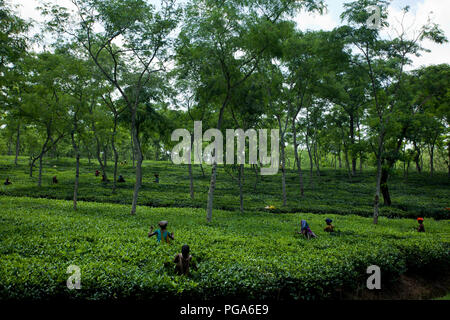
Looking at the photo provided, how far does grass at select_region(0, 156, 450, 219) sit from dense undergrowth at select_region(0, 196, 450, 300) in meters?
7.83

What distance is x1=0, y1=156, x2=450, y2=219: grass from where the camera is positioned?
21.6 meters

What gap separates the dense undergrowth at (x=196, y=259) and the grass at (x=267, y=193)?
7827 mm

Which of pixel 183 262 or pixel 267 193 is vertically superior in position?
pixel 183 262

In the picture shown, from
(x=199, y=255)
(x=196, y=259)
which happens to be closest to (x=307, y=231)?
(x=199, y=255)

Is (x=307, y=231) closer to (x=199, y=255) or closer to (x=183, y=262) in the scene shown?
(x=199, y=255)

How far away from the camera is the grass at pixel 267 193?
21.6 m

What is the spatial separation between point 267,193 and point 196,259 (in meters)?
21.1

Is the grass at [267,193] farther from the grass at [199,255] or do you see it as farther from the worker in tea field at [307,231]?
the worker in tea field at [307,231]

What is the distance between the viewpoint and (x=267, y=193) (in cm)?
2852

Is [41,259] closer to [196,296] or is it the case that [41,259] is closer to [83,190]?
[196,296]

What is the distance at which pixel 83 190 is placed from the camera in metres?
24.5
